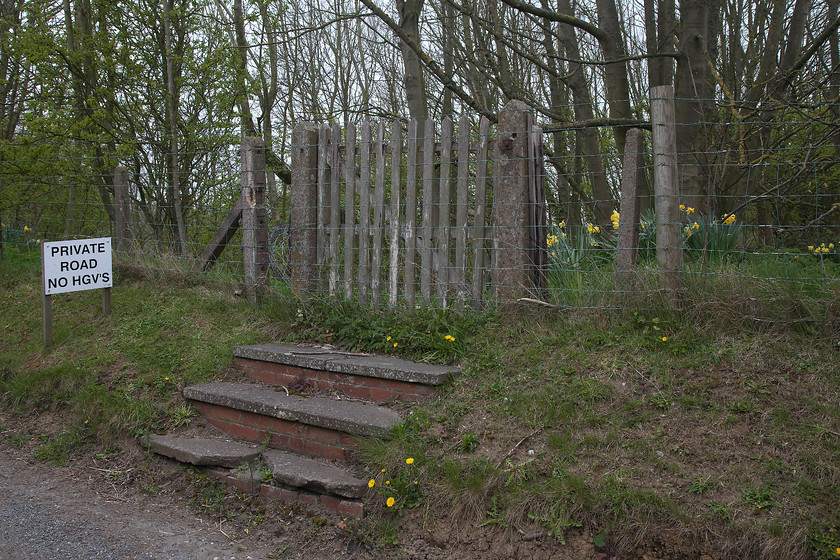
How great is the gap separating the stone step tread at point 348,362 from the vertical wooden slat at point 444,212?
0.81m

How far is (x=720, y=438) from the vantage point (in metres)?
3.46

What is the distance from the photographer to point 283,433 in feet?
15.3

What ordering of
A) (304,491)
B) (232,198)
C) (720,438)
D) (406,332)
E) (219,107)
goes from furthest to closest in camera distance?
(232,198)
(219,107)
(406,332)
(304,491)
(720,438)

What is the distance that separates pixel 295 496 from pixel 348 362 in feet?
4.09

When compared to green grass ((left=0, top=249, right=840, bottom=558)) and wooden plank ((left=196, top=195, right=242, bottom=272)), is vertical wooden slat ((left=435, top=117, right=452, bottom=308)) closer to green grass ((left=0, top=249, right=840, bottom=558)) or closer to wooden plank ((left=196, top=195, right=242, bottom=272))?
green grass ((left=0, top=249, right=840, bottom=558))

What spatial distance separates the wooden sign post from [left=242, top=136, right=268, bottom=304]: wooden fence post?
1.46 metres

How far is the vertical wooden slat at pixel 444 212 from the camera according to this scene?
5457mm

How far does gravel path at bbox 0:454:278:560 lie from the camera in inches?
139

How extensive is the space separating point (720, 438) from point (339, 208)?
4009mm

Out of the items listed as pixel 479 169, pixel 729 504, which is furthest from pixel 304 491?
pixel 479 169

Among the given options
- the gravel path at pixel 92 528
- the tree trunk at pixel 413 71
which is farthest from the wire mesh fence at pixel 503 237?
the tree trunk at pixel 413 71

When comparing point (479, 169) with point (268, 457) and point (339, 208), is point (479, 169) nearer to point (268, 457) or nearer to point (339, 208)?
point (339, 208)

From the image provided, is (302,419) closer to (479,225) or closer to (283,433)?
(283,433)

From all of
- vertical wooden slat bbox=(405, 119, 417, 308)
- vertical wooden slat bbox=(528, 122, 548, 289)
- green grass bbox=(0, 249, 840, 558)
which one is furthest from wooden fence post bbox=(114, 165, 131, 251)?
vertical wooden slat bbox=(528, 122, 548, 289)
